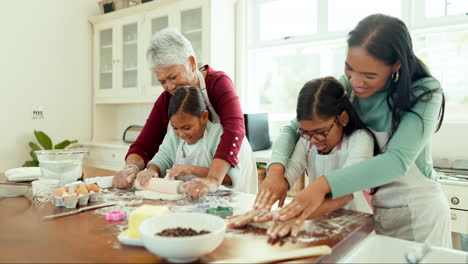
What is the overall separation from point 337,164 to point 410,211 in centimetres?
25

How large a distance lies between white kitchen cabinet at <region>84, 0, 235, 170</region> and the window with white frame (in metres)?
0.28

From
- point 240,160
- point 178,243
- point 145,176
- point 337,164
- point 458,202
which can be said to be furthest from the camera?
point 458,202

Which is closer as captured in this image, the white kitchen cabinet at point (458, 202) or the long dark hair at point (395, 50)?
the long dark hair at point (395, 50)

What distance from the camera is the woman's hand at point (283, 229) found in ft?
2.72

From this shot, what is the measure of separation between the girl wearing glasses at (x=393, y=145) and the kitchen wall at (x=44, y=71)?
10.2ft

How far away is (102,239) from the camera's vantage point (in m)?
0.83

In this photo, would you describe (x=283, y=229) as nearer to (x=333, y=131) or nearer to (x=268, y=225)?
(x=268, y=225)

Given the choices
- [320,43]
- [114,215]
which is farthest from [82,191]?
[320,43]

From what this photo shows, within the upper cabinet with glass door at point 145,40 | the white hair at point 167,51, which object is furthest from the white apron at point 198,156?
the upper cabinet with glass door at point 145,40

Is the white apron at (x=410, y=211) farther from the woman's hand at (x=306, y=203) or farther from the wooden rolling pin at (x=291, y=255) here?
the wooden rolling pin at (x=291, y=255)

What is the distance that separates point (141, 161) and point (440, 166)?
6.11 ft

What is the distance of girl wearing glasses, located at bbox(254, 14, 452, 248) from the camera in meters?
0.95

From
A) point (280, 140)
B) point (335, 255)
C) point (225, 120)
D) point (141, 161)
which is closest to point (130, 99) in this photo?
point (141, 161)

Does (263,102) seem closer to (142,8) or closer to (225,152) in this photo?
(142,8)
